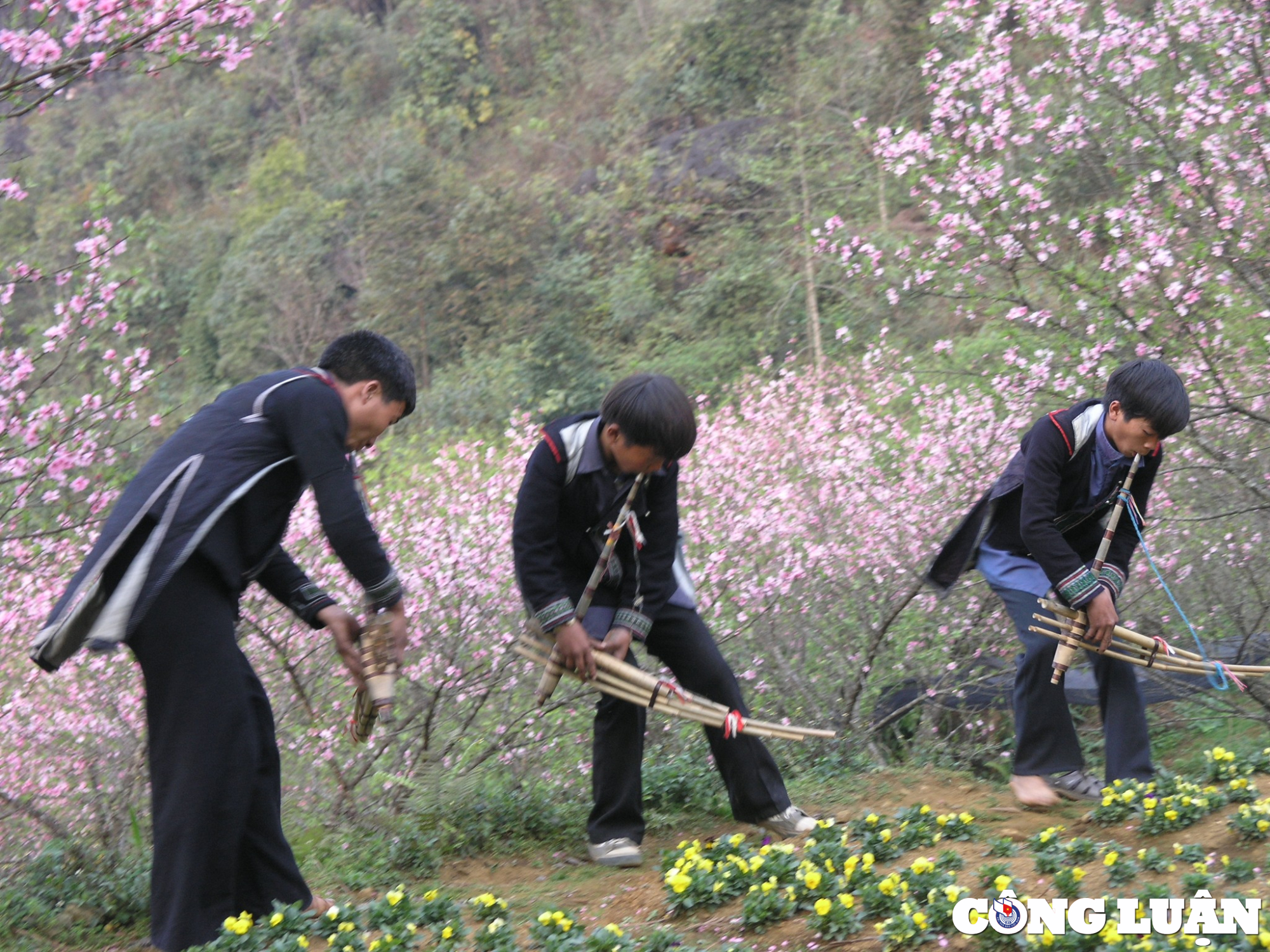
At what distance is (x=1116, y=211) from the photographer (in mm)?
5934

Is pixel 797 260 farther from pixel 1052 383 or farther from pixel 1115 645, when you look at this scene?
pixel 1115 645

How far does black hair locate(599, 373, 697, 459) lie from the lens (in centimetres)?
333

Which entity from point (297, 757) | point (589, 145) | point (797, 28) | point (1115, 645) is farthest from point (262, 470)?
point (589, 145)

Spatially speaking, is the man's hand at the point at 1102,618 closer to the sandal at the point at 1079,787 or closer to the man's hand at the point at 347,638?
the sandal at the point at 1079,787

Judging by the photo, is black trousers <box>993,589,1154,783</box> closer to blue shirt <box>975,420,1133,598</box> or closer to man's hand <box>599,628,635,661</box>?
blue shirt <box>975,420,1133,598</box>

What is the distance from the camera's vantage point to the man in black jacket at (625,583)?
135 inches

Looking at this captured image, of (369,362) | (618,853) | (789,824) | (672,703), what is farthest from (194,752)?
(789,824)

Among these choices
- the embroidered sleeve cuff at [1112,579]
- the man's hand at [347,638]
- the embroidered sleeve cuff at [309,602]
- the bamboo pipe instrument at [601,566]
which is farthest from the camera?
the embroidered sleeve cuff at [1112,579]

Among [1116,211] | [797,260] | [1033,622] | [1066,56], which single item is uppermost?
[1066,56]

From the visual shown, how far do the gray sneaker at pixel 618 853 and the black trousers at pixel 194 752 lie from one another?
1327mm

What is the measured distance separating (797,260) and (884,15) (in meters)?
4.76

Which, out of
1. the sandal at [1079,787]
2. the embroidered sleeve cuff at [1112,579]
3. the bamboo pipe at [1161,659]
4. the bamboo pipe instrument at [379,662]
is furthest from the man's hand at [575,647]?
the sandal at [1079,787]

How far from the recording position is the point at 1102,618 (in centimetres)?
368

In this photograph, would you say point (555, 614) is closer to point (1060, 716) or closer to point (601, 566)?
point (601, 566)
